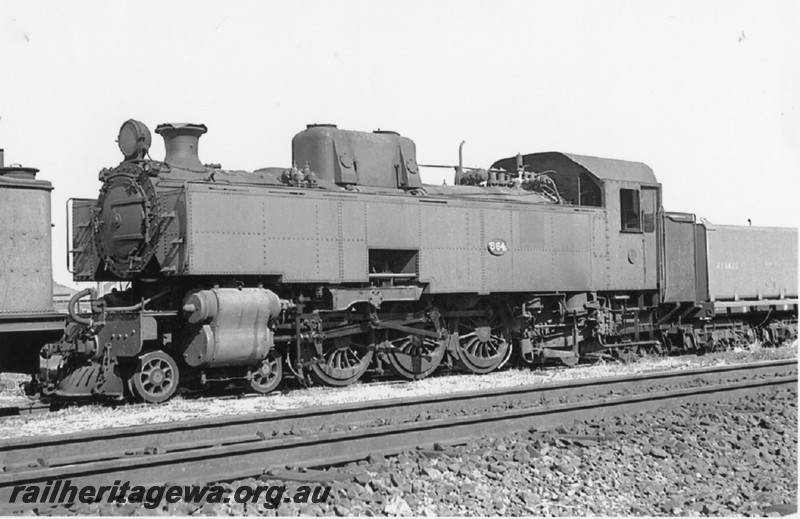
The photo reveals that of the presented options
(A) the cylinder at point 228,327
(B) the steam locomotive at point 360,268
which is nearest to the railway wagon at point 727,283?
(B) the steam locomotive at point 360,268

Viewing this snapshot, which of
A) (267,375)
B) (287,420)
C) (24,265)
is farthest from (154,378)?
(287,420)

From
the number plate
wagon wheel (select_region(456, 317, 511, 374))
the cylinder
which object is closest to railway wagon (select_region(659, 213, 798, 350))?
wagon wheel (select_region(456, 317, 511, 374))

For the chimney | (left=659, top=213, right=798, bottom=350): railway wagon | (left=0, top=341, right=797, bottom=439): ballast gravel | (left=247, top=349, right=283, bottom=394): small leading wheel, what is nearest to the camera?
(left=0, top=341, right=797, bottom=439): ballast gravel

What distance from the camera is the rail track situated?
6.99 meters

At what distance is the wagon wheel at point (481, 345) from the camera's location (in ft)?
49.5

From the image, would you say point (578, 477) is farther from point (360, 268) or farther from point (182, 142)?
point (182, 142)

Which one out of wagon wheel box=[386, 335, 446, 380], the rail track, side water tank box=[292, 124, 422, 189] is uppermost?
side water tank box=[292, 124, 422, 189]

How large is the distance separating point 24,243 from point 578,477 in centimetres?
739

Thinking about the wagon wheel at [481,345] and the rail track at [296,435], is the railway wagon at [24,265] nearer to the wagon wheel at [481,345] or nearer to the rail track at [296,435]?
the rail track at [296,435]

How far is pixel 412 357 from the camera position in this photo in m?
14.4

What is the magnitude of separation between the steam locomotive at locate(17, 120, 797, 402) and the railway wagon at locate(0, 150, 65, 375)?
42 centimetres

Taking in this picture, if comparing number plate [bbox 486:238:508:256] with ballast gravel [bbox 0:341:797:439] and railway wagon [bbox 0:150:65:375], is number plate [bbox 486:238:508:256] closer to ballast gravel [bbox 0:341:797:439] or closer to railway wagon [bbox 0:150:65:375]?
ballast gravel [bbox 0:341:797:439]

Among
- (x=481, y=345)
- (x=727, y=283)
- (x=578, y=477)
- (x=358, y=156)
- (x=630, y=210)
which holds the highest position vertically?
(x=358, y=156)

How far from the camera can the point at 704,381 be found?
12742 mm
